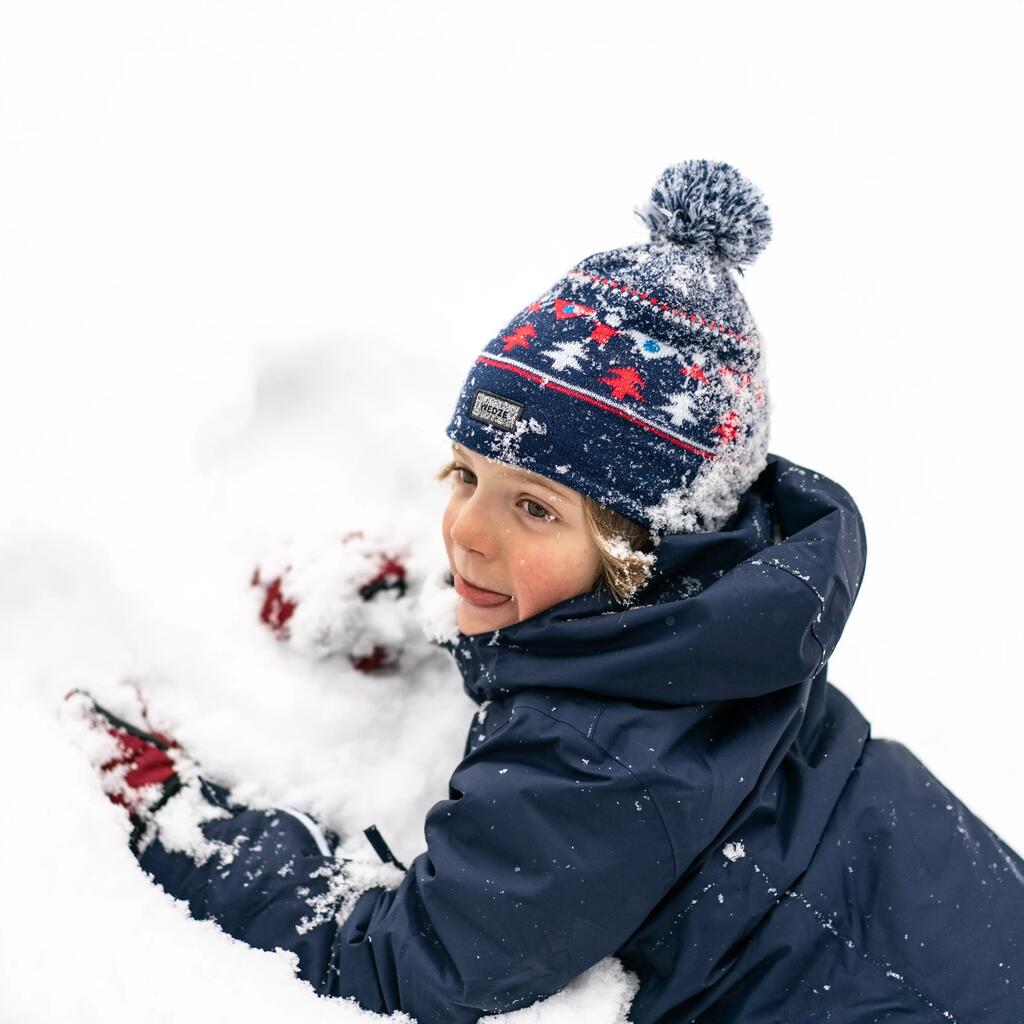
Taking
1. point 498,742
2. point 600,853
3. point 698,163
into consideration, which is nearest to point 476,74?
point 698,163

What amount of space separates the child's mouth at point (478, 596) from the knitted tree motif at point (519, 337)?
35cm

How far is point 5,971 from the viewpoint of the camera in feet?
3.72

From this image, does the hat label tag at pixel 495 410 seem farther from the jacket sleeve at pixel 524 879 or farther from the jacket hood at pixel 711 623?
the jacket sleeve at pixel 524 879

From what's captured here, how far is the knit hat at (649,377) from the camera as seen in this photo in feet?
4.06

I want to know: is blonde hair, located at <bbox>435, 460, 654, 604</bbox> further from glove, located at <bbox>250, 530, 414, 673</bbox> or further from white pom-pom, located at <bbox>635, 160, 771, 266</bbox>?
glove, located at <bbox>250, 530, 414, 673</bbox>

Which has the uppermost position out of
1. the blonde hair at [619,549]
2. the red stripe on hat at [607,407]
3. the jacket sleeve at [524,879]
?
the red stripe on hat at [607,407]

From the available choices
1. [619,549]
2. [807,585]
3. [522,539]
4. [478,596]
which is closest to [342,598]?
[478,596]

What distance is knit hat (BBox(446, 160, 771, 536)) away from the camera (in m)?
1.24

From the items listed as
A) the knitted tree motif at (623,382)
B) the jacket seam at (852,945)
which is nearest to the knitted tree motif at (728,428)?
the knitted tree motif at (623,382)

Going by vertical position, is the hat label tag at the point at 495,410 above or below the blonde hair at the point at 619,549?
above

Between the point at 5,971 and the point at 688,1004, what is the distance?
2.99 ft

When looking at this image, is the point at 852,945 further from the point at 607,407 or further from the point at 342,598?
the point at 342,598

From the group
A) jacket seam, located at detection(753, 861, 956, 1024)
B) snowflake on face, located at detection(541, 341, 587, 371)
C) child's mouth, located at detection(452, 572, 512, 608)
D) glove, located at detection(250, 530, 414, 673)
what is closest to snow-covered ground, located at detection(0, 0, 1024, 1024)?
glove, located at detection(250, 530, 414, 673)

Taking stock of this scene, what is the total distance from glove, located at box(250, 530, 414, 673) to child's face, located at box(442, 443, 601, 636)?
41 cm
